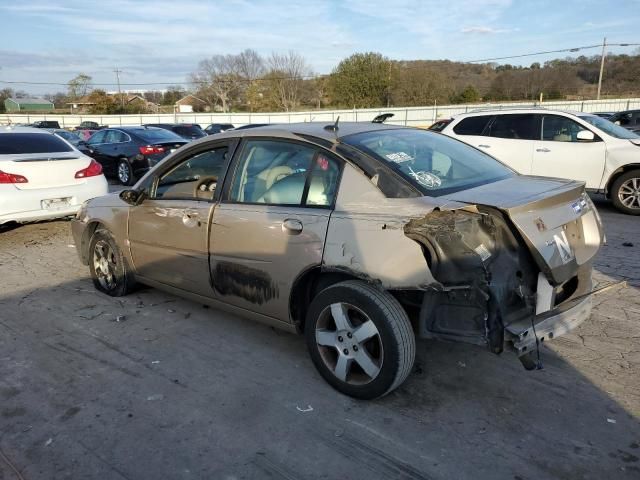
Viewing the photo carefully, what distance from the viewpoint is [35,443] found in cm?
273

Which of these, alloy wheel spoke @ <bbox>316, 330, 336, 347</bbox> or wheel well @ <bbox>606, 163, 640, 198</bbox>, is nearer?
alloy wheel spoke @ <bbox>316, 330, 336, 347</bbox>

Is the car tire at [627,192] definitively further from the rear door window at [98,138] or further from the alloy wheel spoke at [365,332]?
the rear door window at [98,138]

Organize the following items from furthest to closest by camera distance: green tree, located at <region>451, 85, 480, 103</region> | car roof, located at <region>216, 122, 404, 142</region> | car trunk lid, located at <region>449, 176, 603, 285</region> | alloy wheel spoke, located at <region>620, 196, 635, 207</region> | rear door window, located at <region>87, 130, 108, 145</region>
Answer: green tree, located at <region>451, 85, 480, 103</region>, rear door window, located at <region>87, 130, 108, 145</region>, alloy wheel spoke, located at <region>620, 196, 635, 207</region>, car roof, located at <region>216, 122, 404, 142</region>, car trunk lid, located at <region>449, 176, 603, 285</region>

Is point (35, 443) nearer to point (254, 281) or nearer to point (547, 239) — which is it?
point (254, 281)

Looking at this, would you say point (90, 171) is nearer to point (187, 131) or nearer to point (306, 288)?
point (306, 288)

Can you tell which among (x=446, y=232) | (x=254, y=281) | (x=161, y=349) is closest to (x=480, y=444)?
(x=446, y=232)

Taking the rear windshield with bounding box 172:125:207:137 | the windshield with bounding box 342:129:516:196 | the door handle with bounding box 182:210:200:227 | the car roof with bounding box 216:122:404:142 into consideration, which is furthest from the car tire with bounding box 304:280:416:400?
the rear windshield with bounding box 172:125:207:137

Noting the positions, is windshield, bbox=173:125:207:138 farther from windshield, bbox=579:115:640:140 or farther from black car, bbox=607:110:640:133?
windshield, bbox=579:115:640:140

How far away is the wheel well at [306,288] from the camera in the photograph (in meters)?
3.20

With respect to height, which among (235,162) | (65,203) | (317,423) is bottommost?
(317,423)

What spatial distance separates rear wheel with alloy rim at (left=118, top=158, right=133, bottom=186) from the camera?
44.4 feet

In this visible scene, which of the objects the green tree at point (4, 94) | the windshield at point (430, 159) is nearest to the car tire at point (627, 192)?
the windshield at point (430, 159)

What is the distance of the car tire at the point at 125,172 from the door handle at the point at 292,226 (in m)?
11.4

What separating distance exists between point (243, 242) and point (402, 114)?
135 ft
